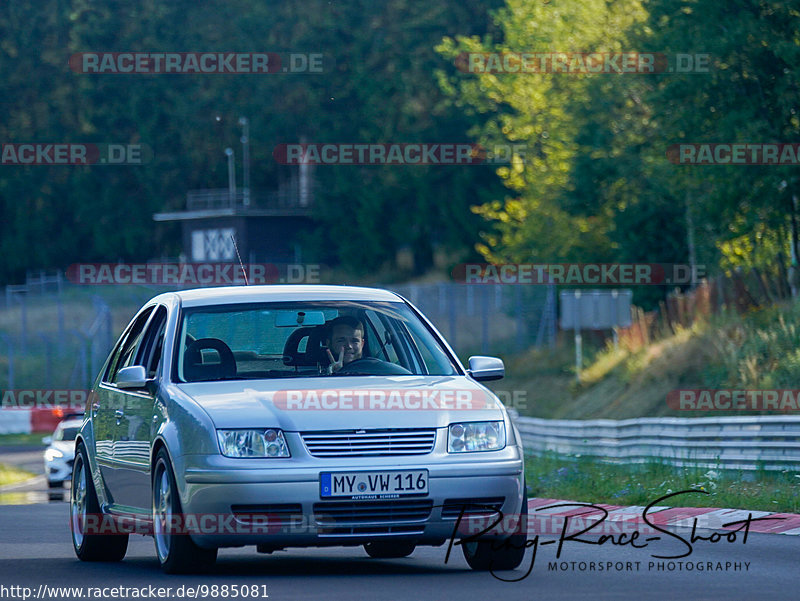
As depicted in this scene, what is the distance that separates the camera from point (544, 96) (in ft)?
186

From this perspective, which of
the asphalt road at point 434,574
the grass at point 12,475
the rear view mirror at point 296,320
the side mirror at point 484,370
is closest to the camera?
the asphalt road at point 434,574

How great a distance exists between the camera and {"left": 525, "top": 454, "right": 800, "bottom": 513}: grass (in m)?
14.8

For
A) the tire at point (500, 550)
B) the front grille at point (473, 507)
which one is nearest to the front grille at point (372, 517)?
the front grille at point (473, 507)

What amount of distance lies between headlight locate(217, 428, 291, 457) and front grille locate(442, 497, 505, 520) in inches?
36.4

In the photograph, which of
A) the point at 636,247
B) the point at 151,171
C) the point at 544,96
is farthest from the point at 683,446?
the point at 151,171

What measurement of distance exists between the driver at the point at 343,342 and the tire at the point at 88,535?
1944mm

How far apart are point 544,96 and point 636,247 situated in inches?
440

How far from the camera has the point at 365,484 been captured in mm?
9078

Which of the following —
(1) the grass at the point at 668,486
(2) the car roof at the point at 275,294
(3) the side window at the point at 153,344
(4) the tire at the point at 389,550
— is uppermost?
(2) the car roof at the point at 275,294

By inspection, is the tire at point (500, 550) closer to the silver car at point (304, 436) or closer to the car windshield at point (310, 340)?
the silver car at point (304, 436)

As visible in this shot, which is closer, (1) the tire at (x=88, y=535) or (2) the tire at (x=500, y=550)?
(2) the tire at (x=500, y=550)

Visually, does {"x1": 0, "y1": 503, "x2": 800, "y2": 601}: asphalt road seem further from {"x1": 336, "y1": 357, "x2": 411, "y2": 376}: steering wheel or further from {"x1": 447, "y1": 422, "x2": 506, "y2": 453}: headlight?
{"x1": 336, "y1": 357, "x2": 411, "y2": 376}: steering wheel

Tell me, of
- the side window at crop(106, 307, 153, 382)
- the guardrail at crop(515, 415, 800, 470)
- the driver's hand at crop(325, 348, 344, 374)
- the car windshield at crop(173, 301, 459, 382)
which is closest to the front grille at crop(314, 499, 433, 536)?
the car windshield at crop(173, 301, 459, 382)

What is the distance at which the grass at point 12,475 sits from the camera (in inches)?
1162
